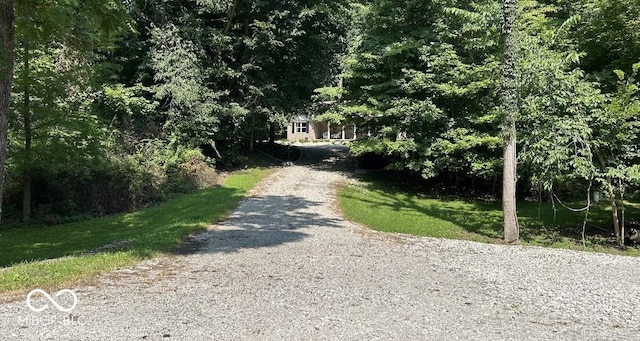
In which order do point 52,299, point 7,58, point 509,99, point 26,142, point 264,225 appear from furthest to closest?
point 26,142 < point 264,225 < point 509,99 < point 7,58 < point 52,299

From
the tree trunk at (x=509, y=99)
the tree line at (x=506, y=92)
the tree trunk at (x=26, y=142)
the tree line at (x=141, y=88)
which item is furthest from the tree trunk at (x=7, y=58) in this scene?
the tree trunk at (x=509, y=99)

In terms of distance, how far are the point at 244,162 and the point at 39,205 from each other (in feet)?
38.7

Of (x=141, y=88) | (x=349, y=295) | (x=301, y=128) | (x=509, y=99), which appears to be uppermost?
(x=141, y=88)

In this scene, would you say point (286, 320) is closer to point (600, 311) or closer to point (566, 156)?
point (600, 311)

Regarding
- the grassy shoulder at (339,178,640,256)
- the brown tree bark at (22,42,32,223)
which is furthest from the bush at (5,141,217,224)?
the grassy shoulder at (339,178,640,256)

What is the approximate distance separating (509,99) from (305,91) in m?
15.9

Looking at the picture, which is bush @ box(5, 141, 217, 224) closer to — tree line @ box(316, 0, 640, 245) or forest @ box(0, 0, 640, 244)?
forest @ box(0, 0, 640, 244)

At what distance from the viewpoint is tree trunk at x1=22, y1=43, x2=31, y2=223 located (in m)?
12.4

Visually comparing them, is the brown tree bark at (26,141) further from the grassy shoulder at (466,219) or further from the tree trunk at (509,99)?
the tree trunk at (509,99)

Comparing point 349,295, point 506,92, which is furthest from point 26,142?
point 506,92

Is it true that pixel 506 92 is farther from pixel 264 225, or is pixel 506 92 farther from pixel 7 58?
pixel 7 58

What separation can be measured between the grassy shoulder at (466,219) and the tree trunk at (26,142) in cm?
903

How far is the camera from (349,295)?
566cm

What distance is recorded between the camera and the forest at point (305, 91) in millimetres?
10570
